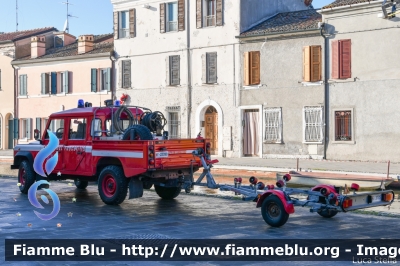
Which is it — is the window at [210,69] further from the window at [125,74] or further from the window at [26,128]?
the window at [26,128]

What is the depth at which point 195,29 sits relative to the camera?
3281cm

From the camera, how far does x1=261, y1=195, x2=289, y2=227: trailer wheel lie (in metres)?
9.68

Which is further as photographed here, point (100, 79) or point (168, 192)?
point (100, 79)

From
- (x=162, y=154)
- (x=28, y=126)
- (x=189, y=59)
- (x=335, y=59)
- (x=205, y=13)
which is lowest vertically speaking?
(x=162, y=154)

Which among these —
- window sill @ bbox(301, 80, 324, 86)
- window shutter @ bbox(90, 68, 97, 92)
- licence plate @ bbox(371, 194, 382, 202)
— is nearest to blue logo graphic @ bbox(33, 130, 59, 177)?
licence plate @ bbox(371, 194, 382, 202)

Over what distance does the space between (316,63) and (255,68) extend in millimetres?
3577

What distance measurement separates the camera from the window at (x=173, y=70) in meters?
33.7

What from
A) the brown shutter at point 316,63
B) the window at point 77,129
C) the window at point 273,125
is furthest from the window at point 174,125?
the window at point 77,129

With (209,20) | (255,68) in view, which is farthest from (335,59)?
(209,20)

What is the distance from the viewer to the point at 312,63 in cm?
2817

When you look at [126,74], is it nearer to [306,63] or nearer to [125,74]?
[125,74]

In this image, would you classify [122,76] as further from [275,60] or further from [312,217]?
[312,217]

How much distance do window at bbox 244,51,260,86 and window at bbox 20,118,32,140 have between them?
1822 centimetres

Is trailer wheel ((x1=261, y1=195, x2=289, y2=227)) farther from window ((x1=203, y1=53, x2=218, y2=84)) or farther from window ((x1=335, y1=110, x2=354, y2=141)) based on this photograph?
window ((x1=203, y1=53, x2=218, y2=84))
